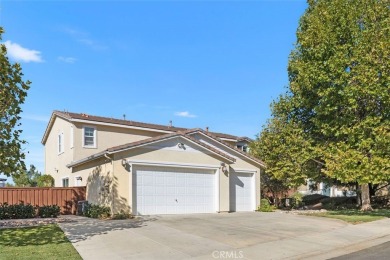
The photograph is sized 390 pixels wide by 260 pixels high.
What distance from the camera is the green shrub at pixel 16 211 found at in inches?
728

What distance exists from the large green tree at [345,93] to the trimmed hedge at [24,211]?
13955mm

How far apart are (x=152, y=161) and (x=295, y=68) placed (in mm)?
11531

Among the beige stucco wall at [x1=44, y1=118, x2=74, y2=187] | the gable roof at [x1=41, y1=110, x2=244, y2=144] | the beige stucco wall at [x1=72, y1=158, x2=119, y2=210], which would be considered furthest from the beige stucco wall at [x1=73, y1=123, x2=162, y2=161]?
the beige stucco wall at [x1=72, y1=158, x2=119, y2=210]

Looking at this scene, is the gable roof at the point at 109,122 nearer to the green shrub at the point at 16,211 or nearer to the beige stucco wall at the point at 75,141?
the beige stucco wall at the point at 75,141

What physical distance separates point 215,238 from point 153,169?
305 inches

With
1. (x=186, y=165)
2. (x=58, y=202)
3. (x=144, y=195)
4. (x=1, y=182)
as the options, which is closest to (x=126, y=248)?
(x=144, y=195)

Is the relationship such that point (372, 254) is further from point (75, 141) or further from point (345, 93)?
point (75, 141)

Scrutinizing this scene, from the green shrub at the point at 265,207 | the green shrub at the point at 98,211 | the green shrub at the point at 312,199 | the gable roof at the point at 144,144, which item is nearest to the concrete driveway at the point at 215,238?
the green shrub at the point at 98,211

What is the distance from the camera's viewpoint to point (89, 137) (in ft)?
85.9

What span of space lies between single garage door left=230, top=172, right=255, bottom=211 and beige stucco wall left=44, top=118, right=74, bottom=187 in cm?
1052

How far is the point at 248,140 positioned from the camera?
3325 cm

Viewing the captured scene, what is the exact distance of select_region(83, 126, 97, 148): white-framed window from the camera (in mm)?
25906

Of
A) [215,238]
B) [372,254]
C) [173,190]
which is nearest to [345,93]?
[173,190]

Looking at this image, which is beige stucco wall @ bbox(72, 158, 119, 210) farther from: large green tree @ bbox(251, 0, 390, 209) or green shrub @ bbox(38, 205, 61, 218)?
large green tree @ bbox(251, 0, 390, 209)
